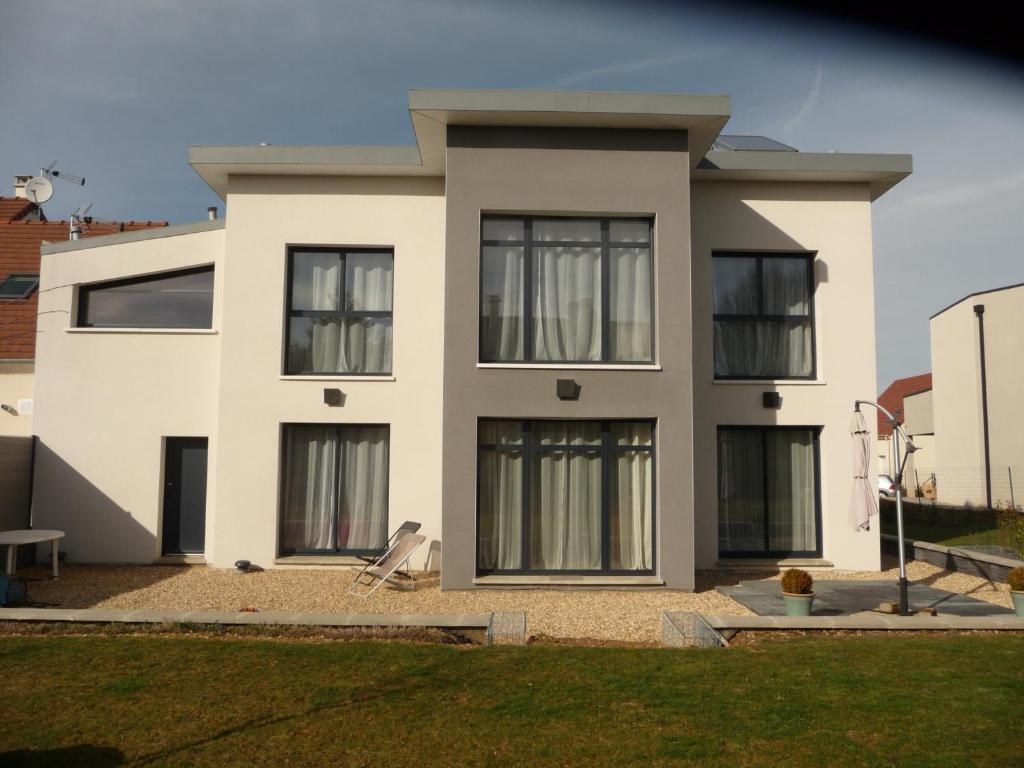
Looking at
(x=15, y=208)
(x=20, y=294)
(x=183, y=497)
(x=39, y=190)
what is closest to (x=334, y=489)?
(x=183, y=497)

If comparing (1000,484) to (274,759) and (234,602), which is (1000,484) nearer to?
(234,602)

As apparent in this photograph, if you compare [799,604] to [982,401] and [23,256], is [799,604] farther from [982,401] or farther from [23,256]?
[982,401]

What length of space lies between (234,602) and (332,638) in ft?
9.48

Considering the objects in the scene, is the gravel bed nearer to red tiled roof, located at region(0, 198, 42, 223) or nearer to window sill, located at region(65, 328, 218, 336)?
window sill, located at region(65, 328, 218, 336)

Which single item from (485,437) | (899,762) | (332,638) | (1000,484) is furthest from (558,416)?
(1000,484)

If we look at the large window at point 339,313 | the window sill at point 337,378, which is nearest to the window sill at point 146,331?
the large window at point 339,313

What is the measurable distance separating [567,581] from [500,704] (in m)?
4.85

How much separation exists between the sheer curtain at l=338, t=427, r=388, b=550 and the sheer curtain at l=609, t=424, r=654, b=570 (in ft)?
12.3

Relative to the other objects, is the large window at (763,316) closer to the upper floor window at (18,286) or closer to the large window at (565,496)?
the large window at (565,496)

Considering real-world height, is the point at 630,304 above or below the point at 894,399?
below

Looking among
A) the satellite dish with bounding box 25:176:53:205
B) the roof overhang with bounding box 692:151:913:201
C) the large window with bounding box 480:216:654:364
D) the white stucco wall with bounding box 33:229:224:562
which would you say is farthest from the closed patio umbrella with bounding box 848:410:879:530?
the satellite dish with bounding box 25:176:53:205

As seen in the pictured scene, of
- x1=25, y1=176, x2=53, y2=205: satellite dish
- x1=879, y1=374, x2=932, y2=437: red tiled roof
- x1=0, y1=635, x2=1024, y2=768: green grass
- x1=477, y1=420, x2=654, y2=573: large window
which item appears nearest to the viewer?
x1=0, y1=635, x2=1024, y2=768: green grass

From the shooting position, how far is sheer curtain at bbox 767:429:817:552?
12.7 m

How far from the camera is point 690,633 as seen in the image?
816cm
